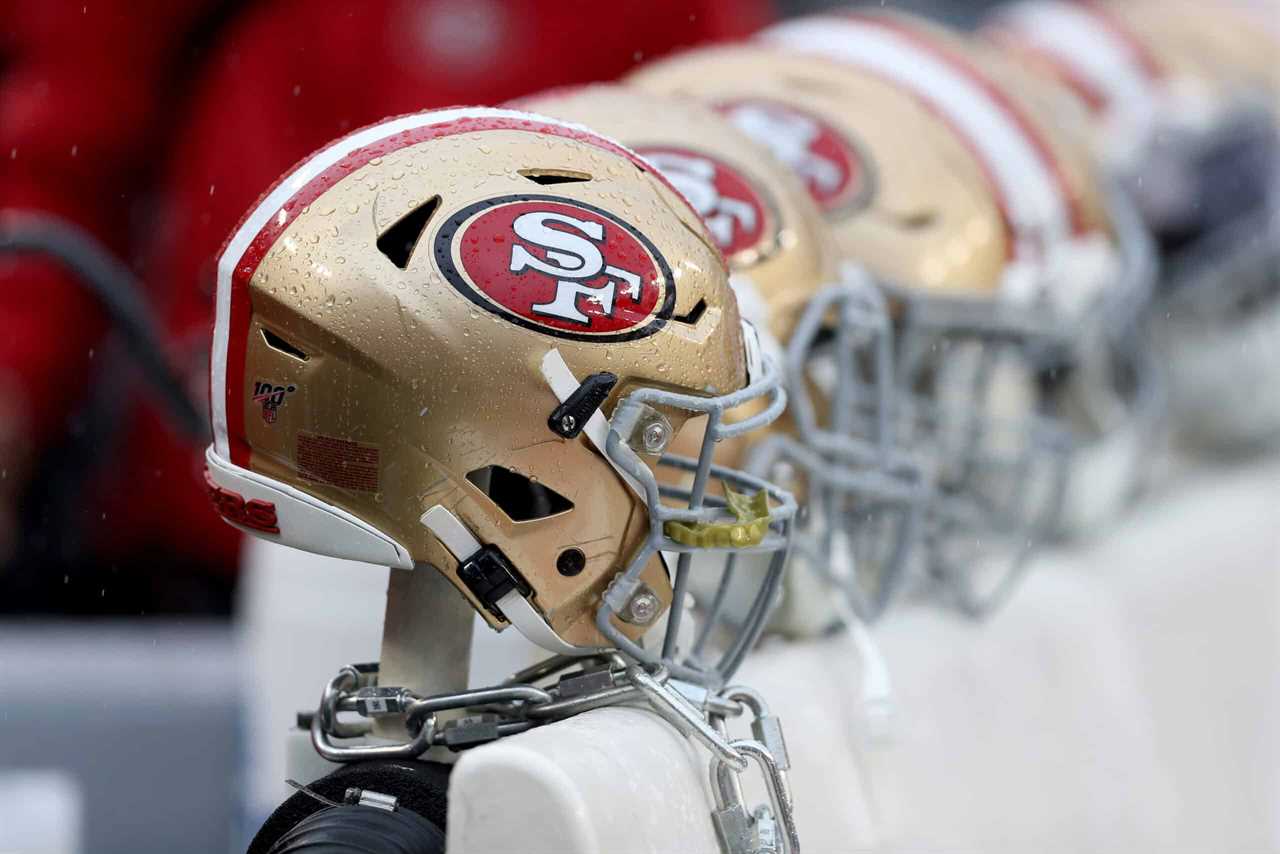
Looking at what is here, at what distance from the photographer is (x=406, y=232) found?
69 centimetres

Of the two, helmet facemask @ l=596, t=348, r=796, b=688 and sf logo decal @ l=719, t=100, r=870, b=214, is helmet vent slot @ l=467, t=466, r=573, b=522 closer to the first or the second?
helmet facemask @ l=596, t=348, r=796, b=688

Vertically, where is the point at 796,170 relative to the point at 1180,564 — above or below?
above

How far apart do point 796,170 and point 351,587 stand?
42cm

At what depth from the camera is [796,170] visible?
1.16 m

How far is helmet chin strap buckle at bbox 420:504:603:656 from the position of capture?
69cm

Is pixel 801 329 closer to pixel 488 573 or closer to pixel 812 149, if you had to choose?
pixel 812 149

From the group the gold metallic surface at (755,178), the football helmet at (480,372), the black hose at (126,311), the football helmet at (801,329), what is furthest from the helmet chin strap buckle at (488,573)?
the black hose at (126,311)

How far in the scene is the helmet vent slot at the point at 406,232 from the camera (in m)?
0.69

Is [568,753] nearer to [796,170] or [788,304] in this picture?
[788,304]

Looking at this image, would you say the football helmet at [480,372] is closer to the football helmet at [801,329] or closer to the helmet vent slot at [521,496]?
the helmet vent slot at [521,496]

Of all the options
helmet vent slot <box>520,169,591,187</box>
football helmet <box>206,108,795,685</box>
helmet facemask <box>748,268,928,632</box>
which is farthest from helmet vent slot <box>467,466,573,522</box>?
helmet facemask <box>748,268,928,632</box>

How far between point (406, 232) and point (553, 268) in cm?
7

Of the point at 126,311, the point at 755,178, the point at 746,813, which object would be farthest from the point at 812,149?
the point at 126,311

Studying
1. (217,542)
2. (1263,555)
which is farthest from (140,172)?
(1263,555)
